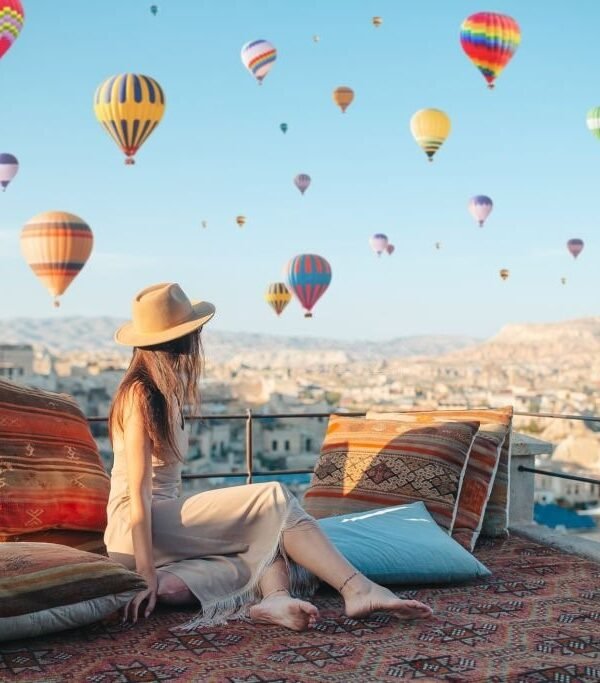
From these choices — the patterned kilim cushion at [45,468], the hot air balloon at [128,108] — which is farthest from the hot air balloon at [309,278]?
the patterned kilim cushion at [45,468]

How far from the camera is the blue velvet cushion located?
9.94 feet

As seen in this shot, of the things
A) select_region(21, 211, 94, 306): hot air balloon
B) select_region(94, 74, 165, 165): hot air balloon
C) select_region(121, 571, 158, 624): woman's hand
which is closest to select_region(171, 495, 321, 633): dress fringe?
select_region(121, 571, 158, 624): woman's hand

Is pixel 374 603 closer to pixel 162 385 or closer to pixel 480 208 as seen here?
pixel 162 385

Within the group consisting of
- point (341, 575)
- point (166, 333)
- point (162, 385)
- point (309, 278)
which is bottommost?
point (341, 575)

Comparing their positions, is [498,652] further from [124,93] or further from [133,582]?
[124,93]

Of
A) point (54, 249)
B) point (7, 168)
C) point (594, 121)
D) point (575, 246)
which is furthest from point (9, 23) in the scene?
point (575, 246)

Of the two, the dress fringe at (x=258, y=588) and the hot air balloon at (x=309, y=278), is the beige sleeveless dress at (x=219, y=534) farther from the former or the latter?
the hot air balloon at (x=309, y=278)

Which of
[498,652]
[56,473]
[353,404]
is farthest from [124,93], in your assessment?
[353,404]

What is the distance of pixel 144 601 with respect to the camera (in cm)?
265

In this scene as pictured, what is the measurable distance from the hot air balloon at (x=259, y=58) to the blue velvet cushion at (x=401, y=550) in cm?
2187

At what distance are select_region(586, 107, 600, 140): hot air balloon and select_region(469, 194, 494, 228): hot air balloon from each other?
4622mm

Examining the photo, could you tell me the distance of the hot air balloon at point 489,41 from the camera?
19578 millimetres

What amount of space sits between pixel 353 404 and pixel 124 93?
50070 mm

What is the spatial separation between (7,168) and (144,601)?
73.1 ft
